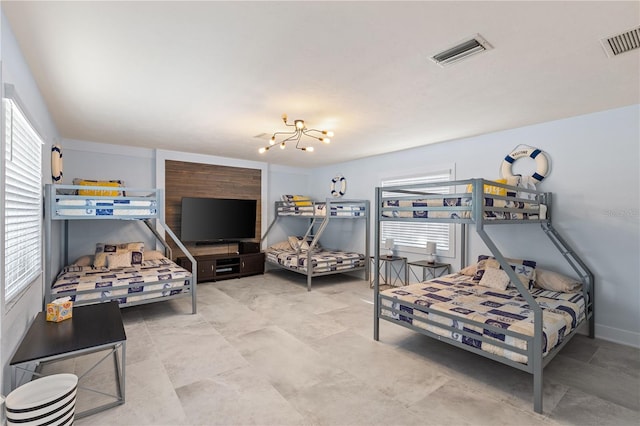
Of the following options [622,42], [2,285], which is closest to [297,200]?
[2,285]

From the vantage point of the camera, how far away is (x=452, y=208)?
8.86 ft

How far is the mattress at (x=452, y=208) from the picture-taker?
269 cm

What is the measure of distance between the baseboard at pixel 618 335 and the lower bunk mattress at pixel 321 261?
352cm

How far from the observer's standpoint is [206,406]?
219 centimetres

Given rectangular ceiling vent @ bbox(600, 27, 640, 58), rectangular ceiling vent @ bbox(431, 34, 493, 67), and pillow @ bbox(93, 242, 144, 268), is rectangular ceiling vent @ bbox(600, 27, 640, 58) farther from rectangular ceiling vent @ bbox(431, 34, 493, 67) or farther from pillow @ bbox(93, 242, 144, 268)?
pillow @ bbox(93, 242, 144, 268)

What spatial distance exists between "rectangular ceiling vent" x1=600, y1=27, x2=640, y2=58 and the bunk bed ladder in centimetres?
Answer: 200

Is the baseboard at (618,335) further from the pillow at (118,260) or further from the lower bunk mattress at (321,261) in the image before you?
the pillow at (118,260)

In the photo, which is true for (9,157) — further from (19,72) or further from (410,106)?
(410,106)

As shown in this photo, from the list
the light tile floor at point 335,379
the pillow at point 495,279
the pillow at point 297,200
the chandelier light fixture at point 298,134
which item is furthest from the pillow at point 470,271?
the pillow at point 297,200

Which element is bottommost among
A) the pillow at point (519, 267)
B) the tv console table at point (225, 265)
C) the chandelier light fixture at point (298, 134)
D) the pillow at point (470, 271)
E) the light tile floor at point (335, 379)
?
the light tile floor at point (335, 379)

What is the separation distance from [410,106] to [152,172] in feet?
15.6

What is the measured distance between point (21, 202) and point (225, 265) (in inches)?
154

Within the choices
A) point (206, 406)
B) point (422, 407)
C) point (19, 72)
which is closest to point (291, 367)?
point (206, 406)

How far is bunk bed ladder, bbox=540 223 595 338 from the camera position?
3383 millimetres
